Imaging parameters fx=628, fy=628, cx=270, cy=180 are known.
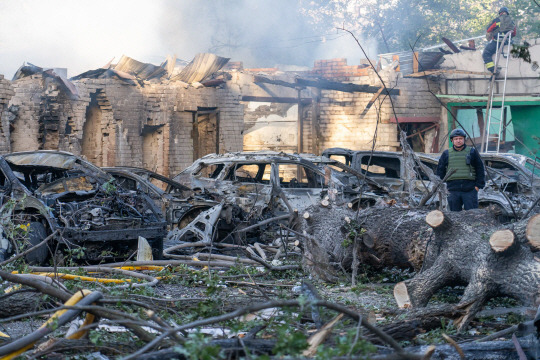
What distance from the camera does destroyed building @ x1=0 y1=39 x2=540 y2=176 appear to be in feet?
47.1

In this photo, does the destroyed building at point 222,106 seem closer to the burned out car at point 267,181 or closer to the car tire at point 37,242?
the burned out car at point 267,181

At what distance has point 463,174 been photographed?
26.3 ft

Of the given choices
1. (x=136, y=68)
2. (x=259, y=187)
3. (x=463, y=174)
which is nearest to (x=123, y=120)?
(x=136, y=68)

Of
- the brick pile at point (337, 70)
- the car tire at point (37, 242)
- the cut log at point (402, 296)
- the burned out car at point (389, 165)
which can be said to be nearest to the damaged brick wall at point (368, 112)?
the brick pile at point (337, 70)

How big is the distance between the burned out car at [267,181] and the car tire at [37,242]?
311 centimetres

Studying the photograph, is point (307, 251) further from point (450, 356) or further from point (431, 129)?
point (431, 129)

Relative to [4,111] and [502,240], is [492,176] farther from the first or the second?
[4,111]

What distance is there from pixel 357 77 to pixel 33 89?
8788mm

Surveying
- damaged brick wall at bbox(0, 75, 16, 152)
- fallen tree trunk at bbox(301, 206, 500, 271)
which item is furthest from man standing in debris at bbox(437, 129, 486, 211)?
damaged brick wall at bbox(0, 75, 16, 152)

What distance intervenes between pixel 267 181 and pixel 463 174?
3.70 metres

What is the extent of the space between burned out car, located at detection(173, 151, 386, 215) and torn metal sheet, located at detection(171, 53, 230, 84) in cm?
567

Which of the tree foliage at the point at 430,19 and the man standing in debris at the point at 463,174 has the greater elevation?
the tree foliage at the point at 430,19

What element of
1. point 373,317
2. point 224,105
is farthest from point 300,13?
point 373,317

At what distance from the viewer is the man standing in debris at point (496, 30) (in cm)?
1445
